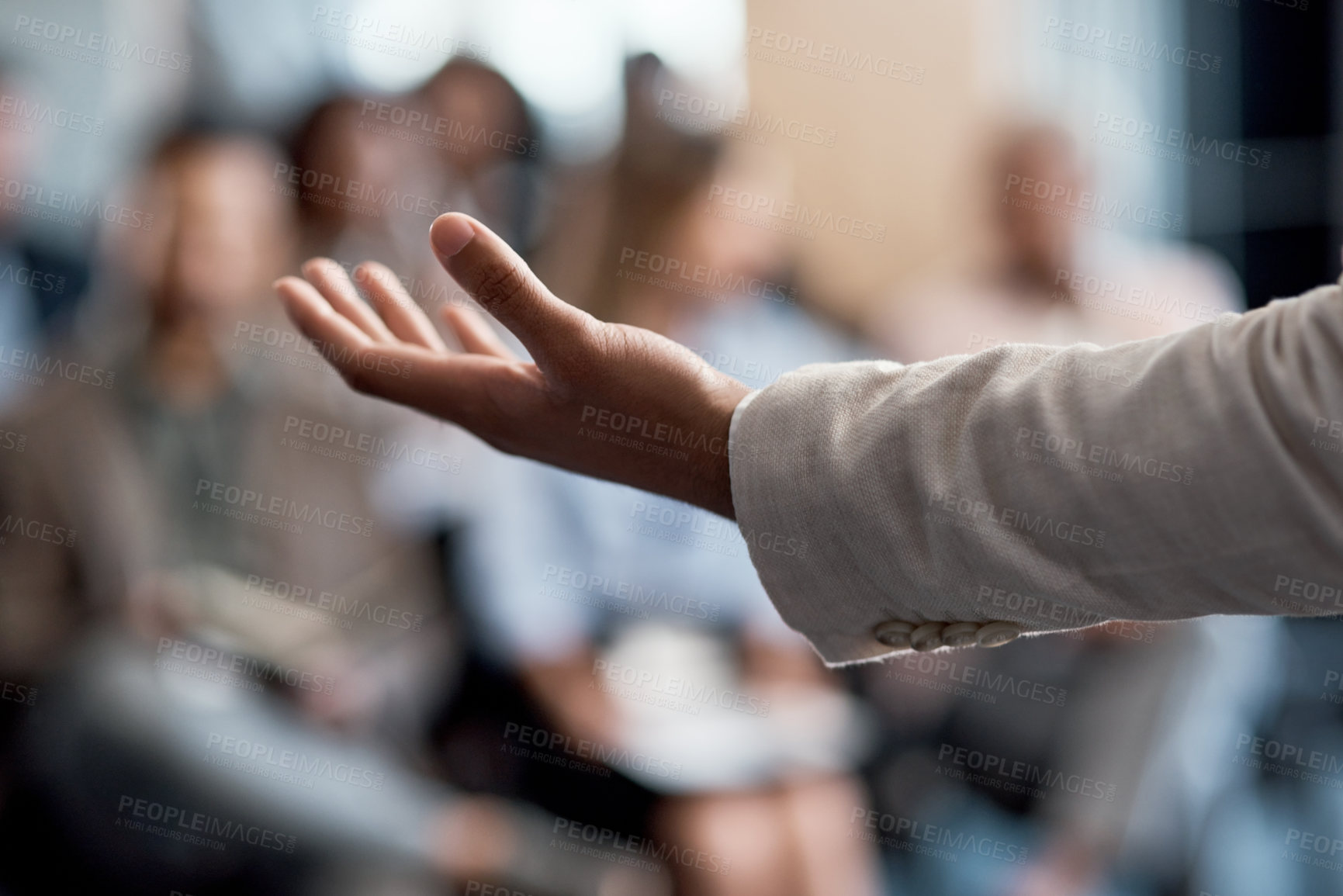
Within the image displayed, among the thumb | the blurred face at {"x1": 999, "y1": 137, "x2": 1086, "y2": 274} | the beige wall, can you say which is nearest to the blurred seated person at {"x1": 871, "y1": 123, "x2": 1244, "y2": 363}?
the blurred face at {"x1": 999, "y1": 137, "x2": 1086, "y2": 274}

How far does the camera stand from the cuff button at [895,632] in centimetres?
58

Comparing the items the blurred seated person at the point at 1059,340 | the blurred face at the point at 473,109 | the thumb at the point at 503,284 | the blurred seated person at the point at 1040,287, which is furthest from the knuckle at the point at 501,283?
the blurred face at the point at 473,109

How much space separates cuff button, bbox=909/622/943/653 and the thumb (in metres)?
0.27

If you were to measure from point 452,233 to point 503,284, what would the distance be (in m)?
0.04

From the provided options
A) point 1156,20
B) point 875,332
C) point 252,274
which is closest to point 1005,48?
point 1156,20

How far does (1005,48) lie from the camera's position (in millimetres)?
2705

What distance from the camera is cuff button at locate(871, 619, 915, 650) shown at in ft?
1.92

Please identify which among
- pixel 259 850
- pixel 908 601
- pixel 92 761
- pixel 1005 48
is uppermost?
pixel 1005 48

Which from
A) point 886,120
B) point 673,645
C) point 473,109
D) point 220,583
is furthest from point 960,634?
point 886,120

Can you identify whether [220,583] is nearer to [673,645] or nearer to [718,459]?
[673,645]

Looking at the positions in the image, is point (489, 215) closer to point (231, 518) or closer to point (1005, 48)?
point (231, 518)

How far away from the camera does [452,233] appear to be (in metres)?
0.55

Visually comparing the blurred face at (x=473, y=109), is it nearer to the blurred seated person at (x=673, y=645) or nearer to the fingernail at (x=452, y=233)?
the blurred seated person at (x=673, y=645)

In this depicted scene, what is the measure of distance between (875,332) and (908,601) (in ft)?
6.19
